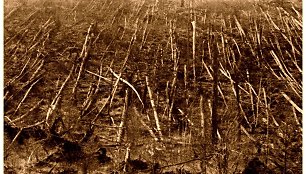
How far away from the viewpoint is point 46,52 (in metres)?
1.46

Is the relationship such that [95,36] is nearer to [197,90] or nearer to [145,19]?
[145,19]

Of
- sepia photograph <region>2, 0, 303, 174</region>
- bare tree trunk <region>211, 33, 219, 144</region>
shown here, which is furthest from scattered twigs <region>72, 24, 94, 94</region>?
bare tree trunk <region>211, 33, 219, 144</region>

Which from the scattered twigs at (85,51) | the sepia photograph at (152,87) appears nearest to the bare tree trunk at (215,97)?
the sepia photograph at (152,87)

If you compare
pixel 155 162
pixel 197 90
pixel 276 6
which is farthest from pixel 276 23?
pixel 155 162

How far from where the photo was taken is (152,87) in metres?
1.42

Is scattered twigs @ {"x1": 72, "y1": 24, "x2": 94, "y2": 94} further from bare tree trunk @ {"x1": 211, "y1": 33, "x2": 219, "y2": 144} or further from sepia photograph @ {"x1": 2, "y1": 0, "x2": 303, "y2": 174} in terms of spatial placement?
bare tree trunk @ {"x1": 211, "y1": 33, "x2": 219, "y2": 144}

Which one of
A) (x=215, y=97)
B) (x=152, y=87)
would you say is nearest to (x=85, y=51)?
(x=152, y=87)

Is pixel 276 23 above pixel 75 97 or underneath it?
above

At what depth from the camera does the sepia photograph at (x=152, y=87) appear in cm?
134

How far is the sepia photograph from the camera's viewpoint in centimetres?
134

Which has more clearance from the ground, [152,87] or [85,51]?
[85,51]

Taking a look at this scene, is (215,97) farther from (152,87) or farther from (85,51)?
(85,51)

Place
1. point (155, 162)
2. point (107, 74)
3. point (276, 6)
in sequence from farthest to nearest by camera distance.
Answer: point (276, 6), point (107, 74), point (155, 162)

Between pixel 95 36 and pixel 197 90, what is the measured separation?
0.40m
